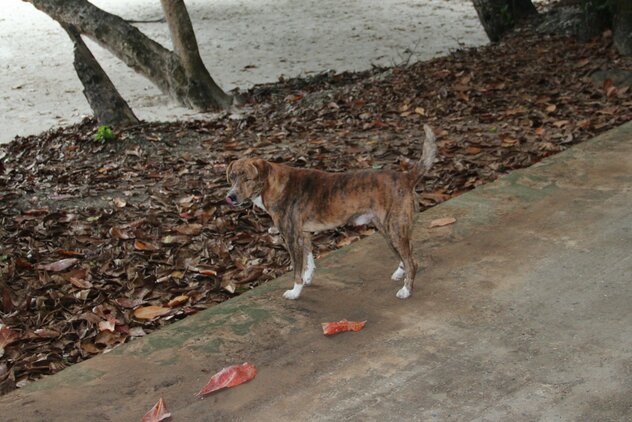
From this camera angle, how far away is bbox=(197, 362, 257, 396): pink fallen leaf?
163 inches

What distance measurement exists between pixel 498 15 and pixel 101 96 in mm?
7325

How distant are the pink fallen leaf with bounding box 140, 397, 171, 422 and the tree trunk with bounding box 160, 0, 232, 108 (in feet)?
26.3

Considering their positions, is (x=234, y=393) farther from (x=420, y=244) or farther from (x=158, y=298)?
(x=420, y=244)

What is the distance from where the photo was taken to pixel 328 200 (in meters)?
5.03

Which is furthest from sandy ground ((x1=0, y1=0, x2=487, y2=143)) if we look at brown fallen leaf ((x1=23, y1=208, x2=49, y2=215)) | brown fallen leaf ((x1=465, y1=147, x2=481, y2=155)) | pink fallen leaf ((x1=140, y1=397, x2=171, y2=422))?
pink fallen leaf ((x1=140, y1=397, x2=171, y2=422))

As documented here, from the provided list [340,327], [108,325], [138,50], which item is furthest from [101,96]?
[340,327]

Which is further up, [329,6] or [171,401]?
[329,6]

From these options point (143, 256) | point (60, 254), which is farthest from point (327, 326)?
point (60, 254)

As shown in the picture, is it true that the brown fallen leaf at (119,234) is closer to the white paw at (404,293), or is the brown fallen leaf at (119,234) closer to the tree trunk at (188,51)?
the white paw at (404,293)

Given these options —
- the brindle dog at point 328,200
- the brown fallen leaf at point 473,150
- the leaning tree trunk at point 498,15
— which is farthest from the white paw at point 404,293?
the leaning tree trunk at point 498,15

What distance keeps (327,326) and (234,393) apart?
764 mm

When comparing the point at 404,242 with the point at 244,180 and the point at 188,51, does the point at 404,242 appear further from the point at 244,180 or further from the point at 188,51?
the point at 188,51

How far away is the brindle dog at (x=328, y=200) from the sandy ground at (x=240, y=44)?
6.46m

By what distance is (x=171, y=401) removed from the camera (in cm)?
409
